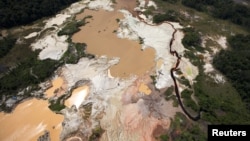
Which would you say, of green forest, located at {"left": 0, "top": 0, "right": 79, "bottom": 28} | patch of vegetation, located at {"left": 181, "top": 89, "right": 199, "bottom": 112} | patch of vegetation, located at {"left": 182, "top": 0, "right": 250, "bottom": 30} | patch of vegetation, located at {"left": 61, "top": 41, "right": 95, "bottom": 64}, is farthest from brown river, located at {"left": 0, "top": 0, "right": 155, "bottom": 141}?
patch of vegetation, located at {"left": 182, "top": 0, "right": 250, "bottom": 30}

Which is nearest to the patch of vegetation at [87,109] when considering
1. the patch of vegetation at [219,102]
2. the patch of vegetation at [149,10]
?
the patch of vegetation at [219,102]

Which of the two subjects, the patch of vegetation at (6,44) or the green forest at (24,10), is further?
the green forest at (24,10)

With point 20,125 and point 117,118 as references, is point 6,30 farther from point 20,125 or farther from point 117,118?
point 117,118

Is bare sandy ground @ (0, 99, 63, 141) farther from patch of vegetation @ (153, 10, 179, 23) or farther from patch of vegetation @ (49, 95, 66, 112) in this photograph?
patch of vegetation @ (153, 10, 179, 23)

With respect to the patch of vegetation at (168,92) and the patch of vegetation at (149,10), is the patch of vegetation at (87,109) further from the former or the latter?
the patch of vegetation at (149,10)

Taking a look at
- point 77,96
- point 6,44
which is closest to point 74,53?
point 77,96

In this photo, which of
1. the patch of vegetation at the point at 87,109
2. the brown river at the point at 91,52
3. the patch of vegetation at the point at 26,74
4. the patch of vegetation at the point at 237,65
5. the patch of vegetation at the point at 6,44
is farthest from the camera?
the patch of vegetation at the point at 6,44

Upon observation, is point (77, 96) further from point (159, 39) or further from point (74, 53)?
point (159, 39)
